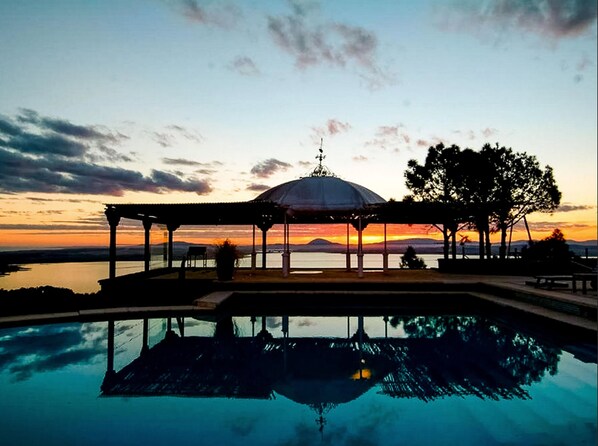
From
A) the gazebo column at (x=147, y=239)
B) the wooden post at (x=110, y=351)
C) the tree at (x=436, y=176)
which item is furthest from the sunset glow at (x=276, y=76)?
the tree at (x=436, y=176)

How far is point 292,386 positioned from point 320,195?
1166 centimetres

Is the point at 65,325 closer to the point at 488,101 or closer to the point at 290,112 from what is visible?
the point at 290,112

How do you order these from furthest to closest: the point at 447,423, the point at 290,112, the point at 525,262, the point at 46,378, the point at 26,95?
1. the point at 525,262
2. the point at 290,112
3. the point at 26,95
4. the point at 46,378
5. the point at 447,423

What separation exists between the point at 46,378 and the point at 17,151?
17431mm

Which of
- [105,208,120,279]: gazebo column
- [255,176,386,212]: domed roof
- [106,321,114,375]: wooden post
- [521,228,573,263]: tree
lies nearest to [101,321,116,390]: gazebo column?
[106,321,114,375]: wooden post

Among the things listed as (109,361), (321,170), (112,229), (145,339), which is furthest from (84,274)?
(109,361)

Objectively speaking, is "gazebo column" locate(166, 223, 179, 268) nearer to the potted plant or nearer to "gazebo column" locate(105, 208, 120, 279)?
"gazebo column" locate(105, 208, 120, 279)

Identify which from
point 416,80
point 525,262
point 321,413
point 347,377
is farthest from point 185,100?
point 525,262

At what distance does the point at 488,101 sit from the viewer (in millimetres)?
13836

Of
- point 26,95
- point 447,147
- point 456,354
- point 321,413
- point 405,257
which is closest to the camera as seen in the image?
point 321,413

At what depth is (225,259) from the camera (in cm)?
1465

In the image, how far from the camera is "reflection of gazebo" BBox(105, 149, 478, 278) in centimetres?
1477

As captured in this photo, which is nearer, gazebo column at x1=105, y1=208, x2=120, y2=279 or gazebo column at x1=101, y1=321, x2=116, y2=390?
gazebo column at x1=101, y1=321, x2=116, y2=390

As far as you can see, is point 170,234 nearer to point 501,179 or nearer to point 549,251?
point 549,251
